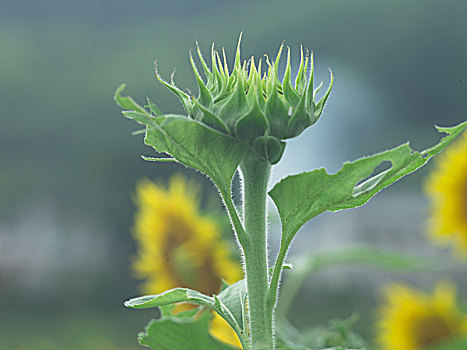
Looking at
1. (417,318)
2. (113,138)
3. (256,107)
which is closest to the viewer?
(256,107)

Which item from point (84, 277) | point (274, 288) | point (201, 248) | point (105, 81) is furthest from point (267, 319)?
point (105, 81)

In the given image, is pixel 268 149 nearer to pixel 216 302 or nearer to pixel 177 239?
pixel 216 302

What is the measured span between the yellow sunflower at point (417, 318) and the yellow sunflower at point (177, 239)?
7.5 inches

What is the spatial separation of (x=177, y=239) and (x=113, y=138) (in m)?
5.91

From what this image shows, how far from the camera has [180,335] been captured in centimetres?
24

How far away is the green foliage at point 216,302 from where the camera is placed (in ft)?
0.71

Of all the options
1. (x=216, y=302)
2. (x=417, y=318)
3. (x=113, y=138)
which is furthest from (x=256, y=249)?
(x=113, y=138)

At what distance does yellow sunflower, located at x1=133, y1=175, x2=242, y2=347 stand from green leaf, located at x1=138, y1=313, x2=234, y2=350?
0.50m

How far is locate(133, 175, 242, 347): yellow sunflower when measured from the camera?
757 mm

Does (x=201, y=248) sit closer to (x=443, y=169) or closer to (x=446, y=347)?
(x=443, y=169)

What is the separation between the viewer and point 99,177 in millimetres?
6500

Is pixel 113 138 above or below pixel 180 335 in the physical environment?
above

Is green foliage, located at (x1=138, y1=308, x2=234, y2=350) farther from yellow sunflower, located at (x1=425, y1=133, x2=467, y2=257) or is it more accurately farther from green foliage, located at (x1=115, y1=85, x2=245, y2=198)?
yellow sunflower, located at (x1=425, y1=133, x2=467, y2=257)

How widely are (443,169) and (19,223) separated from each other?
5402 mm
